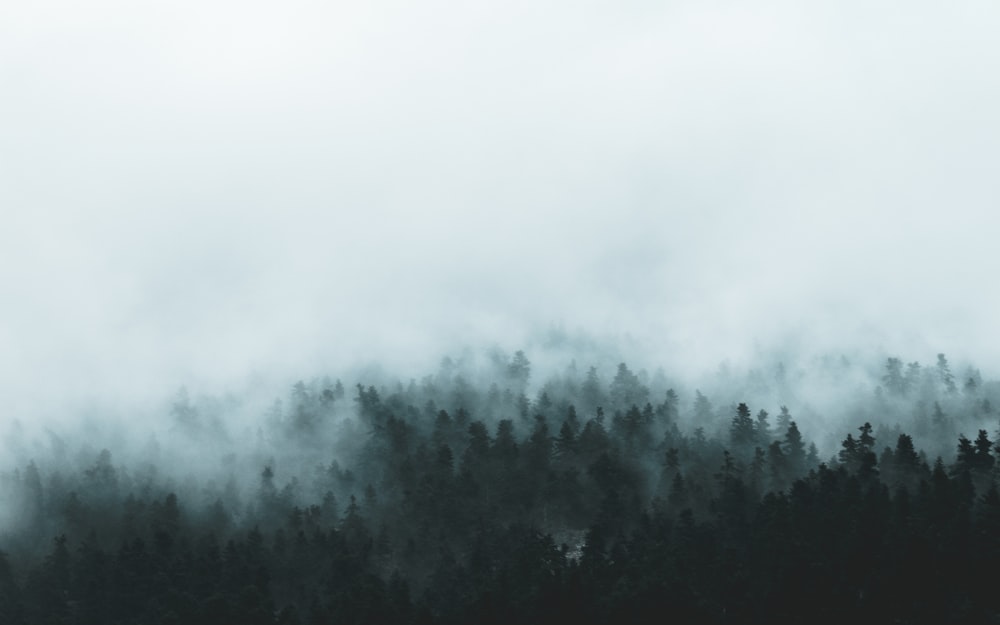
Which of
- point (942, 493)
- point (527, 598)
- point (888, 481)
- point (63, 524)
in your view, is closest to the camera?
point (527, 598)

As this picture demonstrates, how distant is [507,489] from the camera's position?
591ft

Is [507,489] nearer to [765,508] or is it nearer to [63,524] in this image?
[765,508]

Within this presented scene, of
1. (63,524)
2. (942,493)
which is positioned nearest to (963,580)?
(942,493)

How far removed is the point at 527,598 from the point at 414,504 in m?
50.2

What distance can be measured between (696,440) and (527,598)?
73.0 m

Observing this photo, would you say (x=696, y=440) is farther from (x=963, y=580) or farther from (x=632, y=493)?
(x=963, y=580)

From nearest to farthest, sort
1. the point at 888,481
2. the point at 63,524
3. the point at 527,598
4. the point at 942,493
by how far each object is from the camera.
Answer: the point at 527,598 → the point at 942,493 → the point at 888,481 → the point at 63,524

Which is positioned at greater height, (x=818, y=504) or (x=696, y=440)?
(x=696, y=440)

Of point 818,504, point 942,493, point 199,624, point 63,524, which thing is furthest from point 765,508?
point 63,524

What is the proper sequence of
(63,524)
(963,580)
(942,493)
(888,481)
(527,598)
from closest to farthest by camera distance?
(963,580), (527,598), (942,493), (888,481), (63,524)

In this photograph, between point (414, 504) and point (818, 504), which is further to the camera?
point (414, 504)

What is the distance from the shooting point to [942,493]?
142250 mm

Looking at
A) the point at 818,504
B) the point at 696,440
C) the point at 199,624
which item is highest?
the point at 696,440

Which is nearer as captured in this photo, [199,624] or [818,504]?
[199,624]
